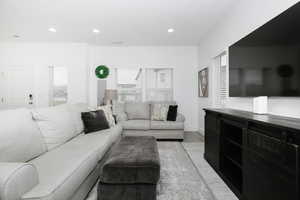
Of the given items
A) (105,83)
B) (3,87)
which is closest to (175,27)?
(105,83)

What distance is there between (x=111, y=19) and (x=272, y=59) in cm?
307

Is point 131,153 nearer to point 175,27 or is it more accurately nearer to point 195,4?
point 195,4

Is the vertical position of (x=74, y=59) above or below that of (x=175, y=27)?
below

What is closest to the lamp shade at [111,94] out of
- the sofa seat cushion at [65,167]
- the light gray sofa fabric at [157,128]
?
the light gray sofa fabric at [157,128]

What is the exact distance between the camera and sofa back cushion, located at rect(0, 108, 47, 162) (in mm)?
1503

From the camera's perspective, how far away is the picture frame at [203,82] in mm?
4844

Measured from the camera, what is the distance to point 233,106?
3.29m

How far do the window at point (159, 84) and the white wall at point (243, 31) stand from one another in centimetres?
125

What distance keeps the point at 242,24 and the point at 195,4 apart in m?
0.83

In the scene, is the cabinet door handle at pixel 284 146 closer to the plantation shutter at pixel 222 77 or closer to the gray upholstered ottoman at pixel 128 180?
the gray upholstered ottoman at pixel 128 180

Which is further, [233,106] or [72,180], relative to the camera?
[233,106]

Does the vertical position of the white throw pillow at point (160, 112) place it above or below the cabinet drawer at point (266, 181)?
above

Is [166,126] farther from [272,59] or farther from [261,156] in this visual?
[261,156]

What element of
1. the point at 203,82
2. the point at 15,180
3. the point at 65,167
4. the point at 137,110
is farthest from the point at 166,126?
the point at 15,180
